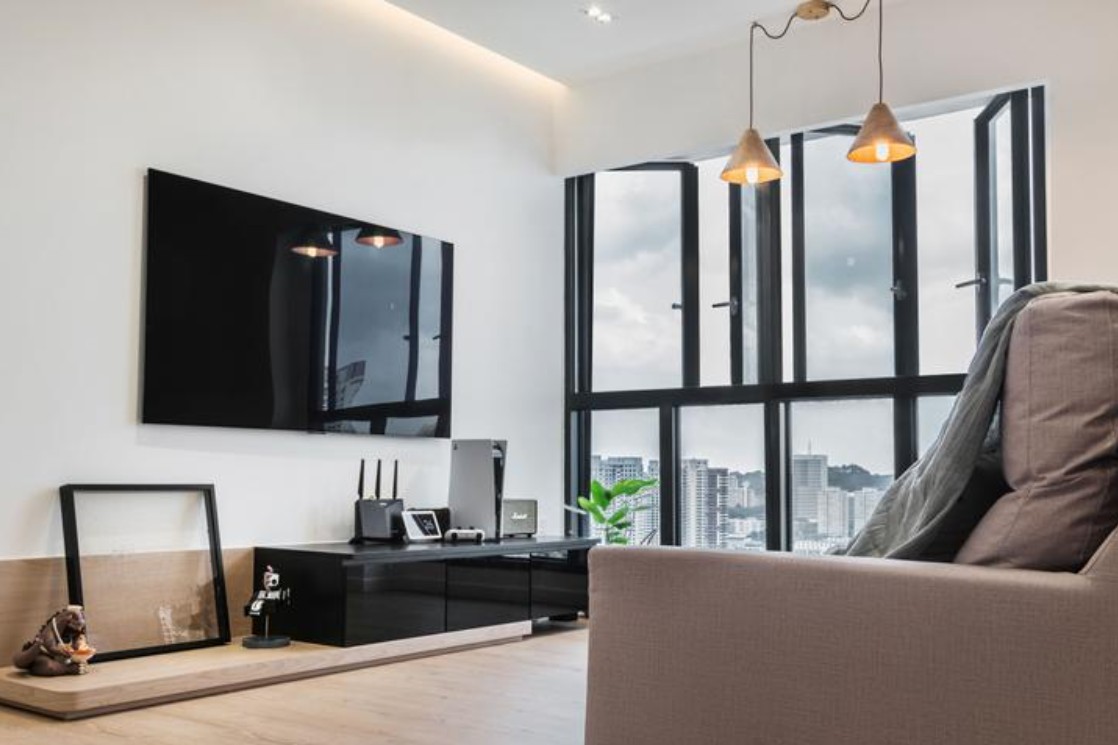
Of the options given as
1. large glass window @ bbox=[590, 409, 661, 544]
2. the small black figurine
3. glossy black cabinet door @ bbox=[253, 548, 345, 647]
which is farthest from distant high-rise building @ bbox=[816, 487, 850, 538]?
the small black figurine

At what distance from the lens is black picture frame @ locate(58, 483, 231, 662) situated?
396 centimetres

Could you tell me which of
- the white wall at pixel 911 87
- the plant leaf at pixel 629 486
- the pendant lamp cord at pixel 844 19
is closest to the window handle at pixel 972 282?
the white wall at pixel 911 87

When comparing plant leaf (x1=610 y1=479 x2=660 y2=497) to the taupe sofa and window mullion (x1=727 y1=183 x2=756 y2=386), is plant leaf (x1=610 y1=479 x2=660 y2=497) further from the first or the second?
the taupe sofa

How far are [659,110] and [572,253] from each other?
104cm

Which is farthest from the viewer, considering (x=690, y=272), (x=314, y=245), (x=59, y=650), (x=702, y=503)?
(x=690, y=272)

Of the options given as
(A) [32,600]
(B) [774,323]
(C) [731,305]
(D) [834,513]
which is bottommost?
(A) [32,600]

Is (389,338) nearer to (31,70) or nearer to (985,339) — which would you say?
(31,70)

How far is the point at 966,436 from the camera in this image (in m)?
1.87

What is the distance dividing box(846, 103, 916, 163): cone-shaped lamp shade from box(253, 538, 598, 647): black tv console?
2.41m

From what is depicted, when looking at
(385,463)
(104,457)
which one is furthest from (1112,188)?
(104,457)

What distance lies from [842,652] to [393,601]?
301 centimetres

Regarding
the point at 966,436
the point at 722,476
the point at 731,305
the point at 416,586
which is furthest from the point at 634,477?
the point at 966,436

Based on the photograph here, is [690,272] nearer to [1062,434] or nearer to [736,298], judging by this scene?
[736,298]

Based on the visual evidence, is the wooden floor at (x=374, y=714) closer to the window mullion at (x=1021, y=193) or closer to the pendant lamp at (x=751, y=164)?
the pendant lamp at (x=751, y=164)
